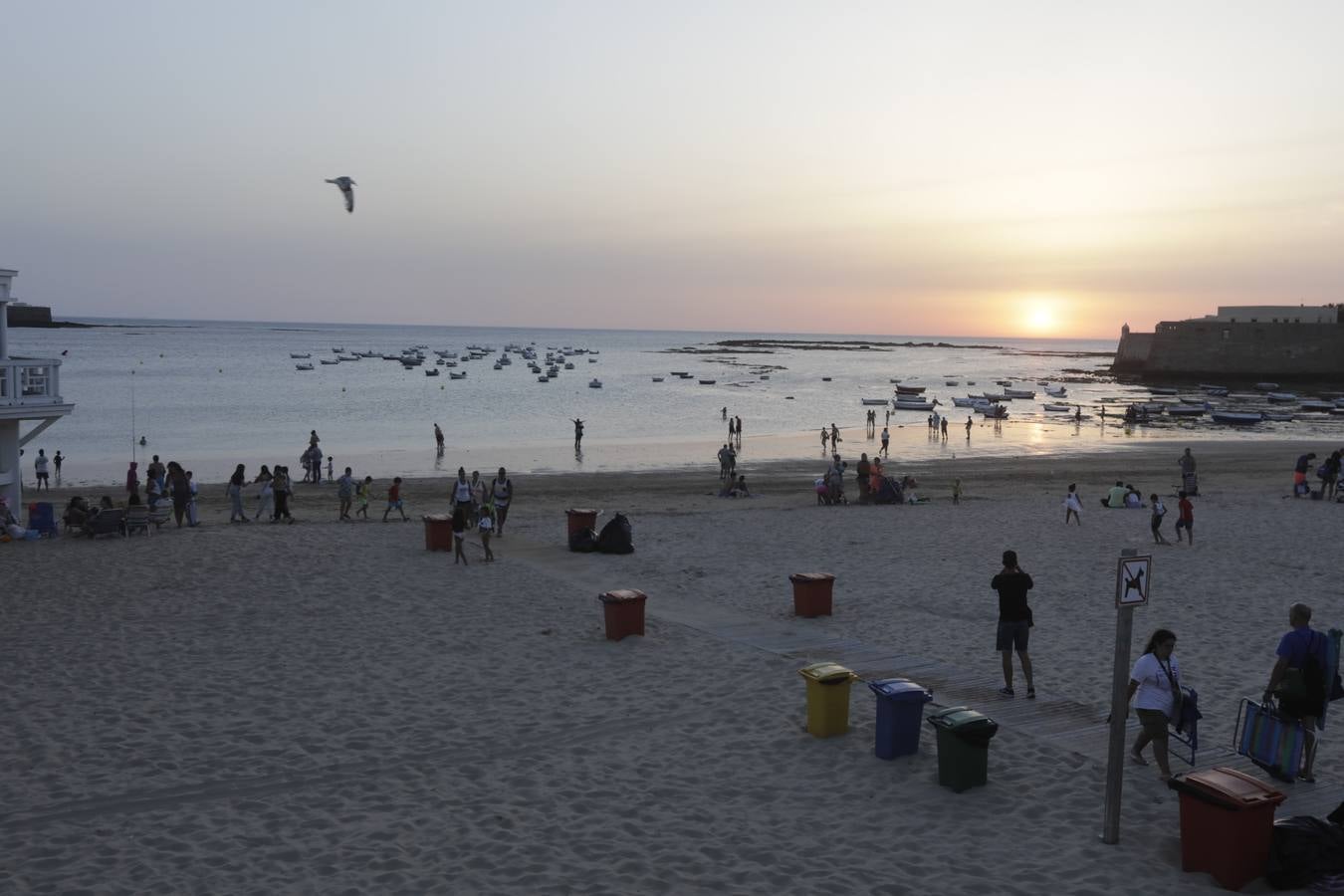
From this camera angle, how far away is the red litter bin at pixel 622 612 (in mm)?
12266

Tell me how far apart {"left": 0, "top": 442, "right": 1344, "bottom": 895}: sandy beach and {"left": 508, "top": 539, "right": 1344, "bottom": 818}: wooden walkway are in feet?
0.23

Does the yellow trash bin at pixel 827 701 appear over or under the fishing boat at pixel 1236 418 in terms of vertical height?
under

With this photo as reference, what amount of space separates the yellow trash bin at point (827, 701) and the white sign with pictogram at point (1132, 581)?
298 centimetres

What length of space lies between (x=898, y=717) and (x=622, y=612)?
15.2 feet

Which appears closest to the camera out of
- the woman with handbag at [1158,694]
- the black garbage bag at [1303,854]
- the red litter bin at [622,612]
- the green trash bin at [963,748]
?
the black garbage bag at [1303,854]

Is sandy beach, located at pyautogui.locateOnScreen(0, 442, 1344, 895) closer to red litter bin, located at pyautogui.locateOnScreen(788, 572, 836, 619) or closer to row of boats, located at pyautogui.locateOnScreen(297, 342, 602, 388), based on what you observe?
red litter bin, located at pyautogui.locateOnScreen(788, 572, 836, 619)

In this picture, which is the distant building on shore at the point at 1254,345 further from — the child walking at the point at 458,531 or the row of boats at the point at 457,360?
the child walking at the point at 458,531

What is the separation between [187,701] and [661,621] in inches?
227

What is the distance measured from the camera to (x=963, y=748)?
7.76 metres

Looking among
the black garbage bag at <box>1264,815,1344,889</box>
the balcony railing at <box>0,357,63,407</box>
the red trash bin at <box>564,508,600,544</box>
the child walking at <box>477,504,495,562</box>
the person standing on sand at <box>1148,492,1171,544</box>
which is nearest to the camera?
the black garbage bag at <box>1264,815,1344,889</box>

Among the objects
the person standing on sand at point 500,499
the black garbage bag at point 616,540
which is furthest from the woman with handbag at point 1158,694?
the person standing on sand at point 500,499

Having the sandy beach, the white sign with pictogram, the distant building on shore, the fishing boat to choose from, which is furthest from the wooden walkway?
the distant building on shore

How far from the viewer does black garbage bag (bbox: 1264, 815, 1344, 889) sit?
6.17 m

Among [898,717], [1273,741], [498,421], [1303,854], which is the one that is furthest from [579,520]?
[498,421]
